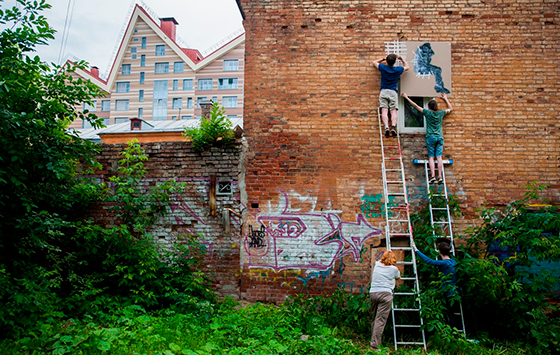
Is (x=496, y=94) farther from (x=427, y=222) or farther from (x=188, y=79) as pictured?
(x=188, y=79)

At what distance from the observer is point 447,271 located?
6.55 m

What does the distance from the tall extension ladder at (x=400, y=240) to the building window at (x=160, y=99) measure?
31.4 metres

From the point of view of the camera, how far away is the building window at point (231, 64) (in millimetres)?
35469

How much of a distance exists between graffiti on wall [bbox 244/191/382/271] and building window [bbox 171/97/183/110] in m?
30.4

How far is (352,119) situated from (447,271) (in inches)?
125

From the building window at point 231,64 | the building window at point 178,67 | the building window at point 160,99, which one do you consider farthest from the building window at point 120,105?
the building window at point 231,64

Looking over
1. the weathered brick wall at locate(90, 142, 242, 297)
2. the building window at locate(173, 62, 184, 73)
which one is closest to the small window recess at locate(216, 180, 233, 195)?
the weathered brick wall at locate(90, 142, 242, 297)

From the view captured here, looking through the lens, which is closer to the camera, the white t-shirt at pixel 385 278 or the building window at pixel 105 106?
the white t-shirt at pixel 385 278

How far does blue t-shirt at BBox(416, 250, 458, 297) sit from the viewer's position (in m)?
6.45

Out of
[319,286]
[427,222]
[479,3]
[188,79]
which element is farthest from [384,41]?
[188,79]

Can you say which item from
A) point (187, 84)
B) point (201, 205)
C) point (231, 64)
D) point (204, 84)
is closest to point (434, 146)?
point (201, 205)

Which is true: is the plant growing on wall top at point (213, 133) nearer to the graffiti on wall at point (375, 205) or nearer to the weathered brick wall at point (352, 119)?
the weathered brick wall at point (352, 119)

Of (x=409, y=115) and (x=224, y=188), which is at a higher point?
(x=409, y=115)

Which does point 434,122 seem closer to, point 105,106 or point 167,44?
point 167,44
